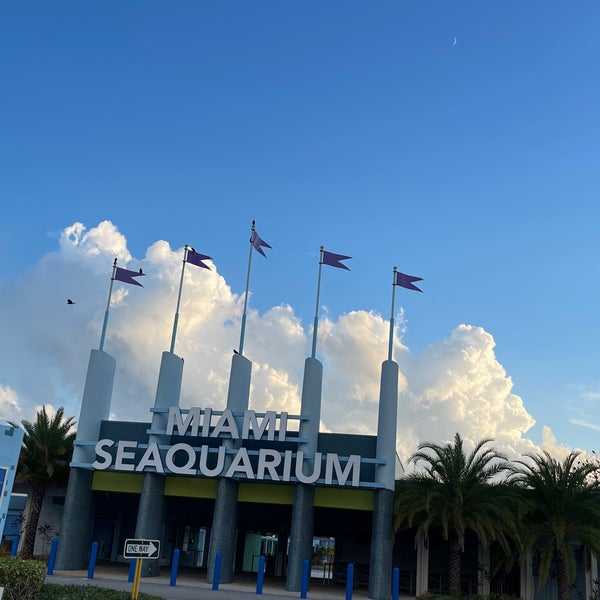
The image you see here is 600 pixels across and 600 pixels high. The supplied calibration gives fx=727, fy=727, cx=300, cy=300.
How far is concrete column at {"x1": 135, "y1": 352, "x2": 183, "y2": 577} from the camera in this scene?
115ft

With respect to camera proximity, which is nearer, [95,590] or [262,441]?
[95,590]

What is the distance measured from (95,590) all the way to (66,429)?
21593 millimetres

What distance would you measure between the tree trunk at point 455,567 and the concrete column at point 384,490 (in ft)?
9.34

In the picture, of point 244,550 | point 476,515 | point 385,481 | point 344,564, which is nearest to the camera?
point 476,515

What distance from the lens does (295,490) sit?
3481 cm

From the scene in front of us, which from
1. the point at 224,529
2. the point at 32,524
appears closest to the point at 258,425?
the point at 224,529

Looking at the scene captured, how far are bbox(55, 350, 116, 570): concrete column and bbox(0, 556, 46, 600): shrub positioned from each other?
16980 mm

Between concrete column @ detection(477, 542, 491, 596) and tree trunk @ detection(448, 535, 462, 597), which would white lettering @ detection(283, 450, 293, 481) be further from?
concrete column @ detection(477, 542, 491, 596)

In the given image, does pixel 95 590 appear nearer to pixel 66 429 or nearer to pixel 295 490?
pixel 295 490

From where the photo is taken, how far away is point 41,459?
39562mm

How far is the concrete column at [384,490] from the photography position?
33.5 meters

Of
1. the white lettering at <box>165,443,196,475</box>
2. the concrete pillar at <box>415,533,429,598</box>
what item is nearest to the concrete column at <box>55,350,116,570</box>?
the white lettering at <box>165,443,196,475</box>

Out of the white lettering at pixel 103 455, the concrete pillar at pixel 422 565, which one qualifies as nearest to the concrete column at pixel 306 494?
the concrete pillar at pixel 422 565

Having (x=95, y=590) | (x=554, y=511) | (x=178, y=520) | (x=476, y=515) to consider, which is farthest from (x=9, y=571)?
(x=178, y=520)
